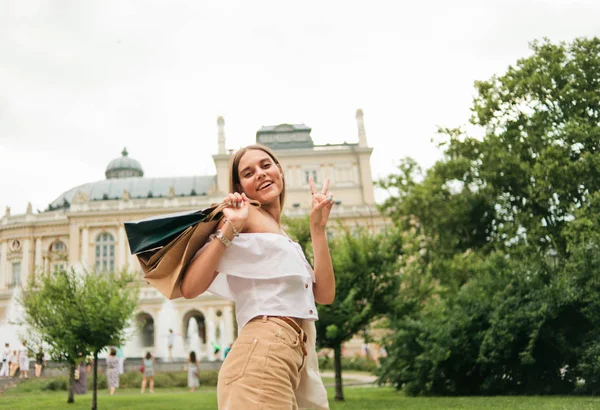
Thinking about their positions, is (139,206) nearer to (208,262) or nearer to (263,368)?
(208,262)

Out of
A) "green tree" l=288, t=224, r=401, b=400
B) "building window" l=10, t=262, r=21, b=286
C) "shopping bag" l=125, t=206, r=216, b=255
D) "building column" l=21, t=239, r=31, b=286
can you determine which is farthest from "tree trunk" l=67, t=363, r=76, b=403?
"building window" l=10, t=262, r=21, b=286

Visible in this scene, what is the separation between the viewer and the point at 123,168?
7606cm

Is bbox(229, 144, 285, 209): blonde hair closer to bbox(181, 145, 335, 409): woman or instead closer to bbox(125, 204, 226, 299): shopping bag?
bbox(181, 145, 335, 409): woman

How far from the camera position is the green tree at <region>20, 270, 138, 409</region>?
1453 centimetres

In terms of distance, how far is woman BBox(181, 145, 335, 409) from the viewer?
226 centimetres

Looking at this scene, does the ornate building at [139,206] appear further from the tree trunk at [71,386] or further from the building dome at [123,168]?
the tree trunk at [71,386]

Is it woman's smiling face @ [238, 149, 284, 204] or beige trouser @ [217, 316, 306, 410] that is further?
woman's smiling face @ [238, 149, 284, 204]

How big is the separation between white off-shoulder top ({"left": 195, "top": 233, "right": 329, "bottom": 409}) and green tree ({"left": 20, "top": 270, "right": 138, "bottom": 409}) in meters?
12.7

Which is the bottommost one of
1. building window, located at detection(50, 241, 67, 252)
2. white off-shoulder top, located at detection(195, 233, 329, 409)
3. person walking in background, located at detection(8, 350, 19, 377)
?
person walking in background, located at detection(8, 350, 19, 377)

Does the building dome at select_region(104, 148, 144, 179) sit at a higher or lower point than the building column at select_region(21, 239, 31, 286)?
higher

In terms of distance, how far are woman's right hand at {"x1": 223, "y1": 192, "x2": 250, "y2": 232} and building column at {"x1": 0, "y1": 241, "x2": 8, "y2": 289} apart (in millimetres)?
66520

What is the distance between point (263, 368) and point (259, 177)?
0.92 meters

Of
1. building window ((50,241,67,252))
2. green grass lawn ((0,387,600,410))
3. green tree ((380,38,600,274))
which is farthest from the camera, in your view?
building window ((50,241,67,252))

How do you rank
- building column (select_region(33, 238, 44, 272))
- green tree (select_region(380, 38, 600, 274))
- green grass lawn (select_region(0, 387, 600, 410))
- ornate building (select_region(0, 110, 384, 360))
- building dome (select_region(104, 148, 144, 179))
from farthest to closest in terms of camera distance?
building dome (select_region(104, 148, 144, 179)) → building column (select_region(33, 238, 44, 272)) → ornate building (select_region(0, 110, 384, 360)) → green tree (select_region(380, 38, 600, 274)) → green grass lawn (select_region(0, 387, 600, 410))
